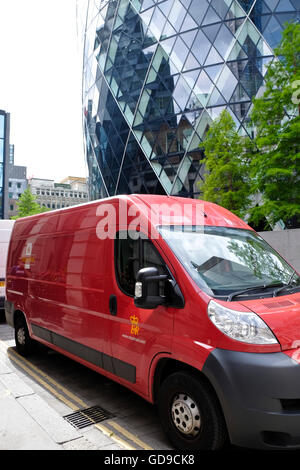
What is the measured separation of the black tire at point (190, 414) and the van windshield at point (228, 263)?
2.72 feet

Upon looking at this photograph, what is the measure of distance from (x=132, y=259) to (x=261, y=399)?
1957 mm

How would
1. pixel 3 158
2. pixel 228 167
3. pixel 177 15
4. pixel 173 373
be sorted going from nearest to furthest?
pixel 173 373 < pixel 228 167 < pixel 177 15 < pixel 3 158

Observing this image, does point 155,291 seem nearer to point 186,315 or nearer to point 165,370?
point 186,315

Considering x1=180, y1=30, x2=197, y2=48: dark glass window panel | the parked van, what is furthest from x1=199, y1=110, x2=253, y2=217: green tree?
x1=180, y1=30, x2=197, y2=48: dark glass window panel

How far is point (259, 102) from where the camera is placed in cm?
1223

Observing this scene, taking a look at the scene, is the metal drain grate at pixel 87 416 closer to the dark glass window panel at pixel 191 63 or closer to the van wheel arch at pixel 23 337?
the van wheel arch at pixel 23 337

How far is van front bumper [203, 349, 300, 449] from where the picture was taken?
Answer: 9.02ft

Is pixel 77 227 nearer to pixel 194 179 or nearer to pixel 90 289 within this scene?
pixel 90 289

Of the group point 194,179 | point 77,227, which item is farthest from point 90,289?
point 194,179

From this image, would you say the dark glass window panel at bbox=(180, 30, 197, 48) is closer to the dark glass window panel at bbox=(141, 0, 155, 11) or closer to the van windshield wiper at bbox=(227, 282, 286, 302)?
the dark glass window panel at bbox=(141, 0, 155, 11)

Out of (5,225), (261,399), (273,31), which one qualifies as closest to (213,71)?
(273,31)

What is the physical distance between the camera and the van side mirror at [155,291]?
3336mm

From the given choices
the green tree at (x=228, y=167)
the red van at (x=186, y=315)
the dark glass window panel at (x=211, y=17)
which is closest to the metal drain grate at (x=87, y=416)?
the red van at (x=186, y=315)

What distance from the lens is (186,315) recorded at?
128 inches
